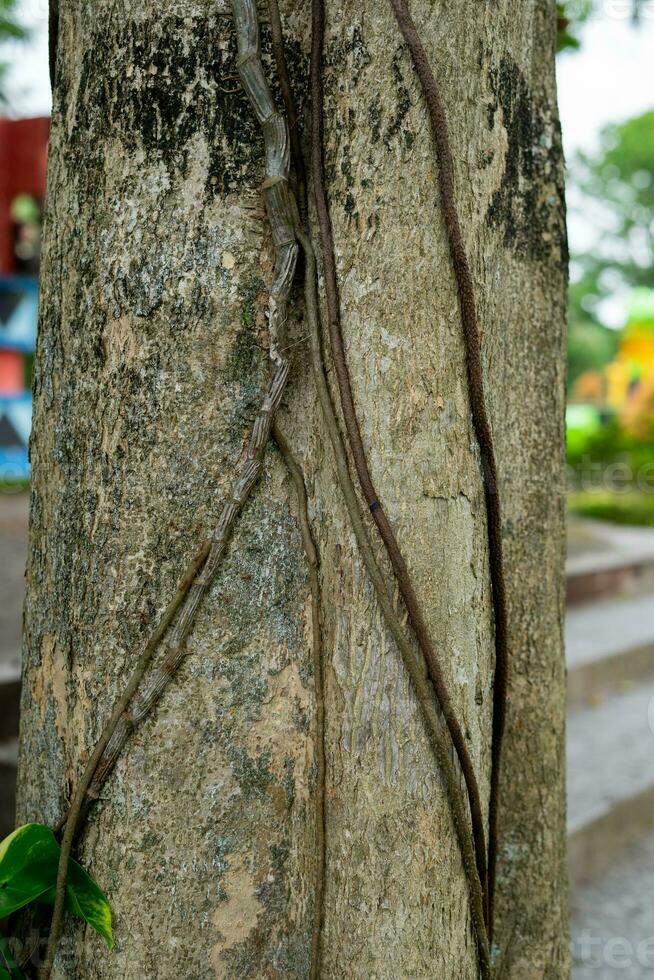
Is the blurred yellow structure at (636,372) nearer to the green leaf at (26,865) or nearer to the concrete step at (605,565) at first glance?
the concrete step at (605,565)

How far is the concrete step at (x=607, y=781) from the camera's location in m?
3.24

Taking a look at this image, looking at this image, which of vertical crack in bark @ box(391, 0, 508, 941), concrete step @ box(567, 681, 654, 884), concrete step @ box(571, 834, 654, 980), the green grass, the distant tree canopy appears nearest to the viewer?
vertical crack in bark @ box(391, 0, 508, 941)

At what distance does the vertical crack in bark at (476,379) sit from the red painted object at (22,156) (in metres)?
5.63

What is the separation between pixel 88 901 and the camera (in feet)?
4.31

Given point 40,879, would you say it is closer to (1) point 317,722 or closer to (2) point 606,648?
(1) point 317,722

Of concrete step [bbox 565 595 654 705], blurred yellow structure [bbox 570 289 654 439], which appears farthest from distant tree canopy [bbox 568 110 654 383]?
concrete step [bbox 565 595 654 705]

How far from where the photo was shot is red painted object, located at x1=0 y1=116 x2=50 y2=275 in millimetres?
6402

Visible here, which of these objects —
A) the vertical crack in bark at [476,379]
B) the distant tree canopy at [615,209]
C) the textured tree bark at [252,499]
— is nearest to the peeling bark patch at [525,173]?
the textured tree bark at [252,499]

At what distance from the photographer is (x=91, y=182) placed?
1.36m

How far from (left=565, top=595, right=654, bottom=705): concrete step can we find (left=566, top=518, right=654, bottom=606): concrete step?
0.42 ft

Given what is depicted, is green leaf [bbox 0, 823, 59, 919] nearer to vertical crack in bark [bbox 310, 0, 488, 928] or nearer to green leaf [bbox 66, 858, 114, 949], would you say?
green leaf [bbox 66, 858, 114, 949]

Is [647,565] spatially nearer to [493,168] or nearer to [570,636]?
[570,636]

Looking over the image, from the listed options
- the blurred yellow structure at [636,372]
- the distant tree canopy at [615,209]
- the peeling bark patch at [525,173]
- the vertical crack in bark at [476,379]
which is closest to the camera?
the vertical crack in bark at [476,379]

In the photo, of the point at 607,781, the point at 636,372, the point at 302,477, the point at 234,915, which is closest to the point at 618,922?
the point at 607,781
